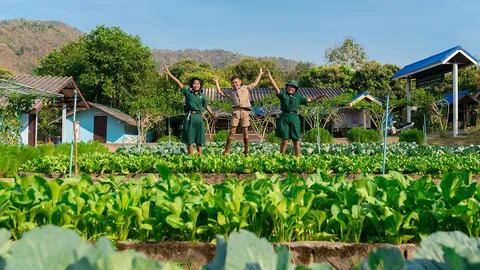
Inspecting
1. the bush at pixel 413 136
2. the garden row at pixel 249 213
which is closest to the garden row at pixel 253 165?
the garden row at pixel 249 213

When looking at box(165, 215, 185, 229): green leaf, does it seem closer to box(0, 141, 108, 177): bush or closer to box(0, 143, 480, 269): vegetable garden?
box(0, 143, 480, 269): vegetable garden

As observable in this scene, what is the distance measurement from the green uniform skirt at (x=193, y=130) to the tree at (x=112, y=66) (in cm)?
2384

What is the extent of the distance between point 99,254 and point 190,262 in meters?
1.80

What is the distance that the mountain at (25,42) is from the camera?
89062mm

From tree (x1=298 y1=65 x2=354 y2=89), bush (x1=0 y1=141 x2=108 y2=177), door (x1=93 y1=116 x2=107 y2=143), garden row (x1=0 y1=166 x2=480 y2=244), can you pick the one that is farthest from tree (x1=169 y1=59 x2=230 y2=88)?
garden row (x1=0 y1=166 x2=480 y2=244)

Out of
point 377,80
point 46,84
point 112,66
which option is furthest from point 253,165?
point 377,80

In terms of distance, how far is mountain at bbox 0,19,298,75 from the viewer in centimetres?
9011

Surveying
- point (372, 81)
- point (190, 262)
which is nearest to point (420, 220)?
point (190, 262)

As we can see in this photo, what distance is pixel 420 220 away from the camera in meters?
2.79

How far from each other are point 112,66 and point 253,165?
2620 centimetres

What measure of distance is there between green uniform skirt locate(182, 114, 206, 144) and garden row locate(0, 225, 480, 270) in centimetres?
726

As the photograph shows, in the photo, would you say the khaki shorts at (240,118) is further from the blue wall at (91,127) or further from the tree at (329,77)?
the tree at (329,77)

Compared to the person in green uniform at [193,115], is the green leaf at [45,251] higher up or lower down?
lower down

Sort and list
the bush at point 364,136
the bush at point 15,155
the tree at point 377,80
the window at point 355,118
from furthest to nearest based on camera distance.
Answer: the tree at point 377,80
the window at point 355,118
the bush at point 364,136
the bush at point 15,155
